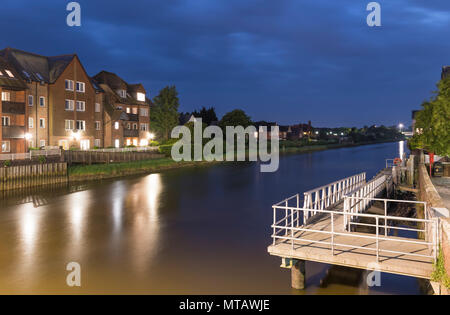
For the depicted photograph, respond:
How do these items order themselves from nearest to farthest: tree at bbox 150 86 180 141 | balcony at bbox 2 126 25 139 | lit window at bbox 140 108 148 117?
balcony at bbox 2 126 25 139 → lit window at bbox 140 108 148 117 → tree at bbox 150 86 180 141

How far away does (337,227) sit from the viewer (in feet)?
52.5

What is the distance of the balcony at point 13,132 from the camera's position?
4397cm

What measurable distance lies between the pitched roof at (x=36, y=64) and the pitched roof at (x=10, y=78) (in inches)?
98.9

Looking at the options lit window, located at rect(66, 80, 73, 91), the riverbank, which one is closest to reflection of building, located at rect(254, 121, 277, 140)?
the riverbank

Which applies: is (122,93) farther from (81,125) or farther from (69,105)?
(69,105)

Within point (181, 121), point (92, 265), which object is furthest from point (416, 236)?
point (181, 121)

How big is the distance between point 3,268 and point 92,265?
3.67 meters

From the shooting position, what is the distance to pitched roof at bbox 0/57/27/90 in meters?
44.1

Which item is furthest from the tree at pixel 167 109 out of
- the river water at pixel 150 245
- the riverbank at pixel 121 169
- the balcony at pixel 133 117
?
the river water at pixel 150 245

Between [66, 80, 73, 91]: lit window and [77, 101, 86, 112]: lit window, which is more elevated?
[66, 80, 73, 91]: lit window

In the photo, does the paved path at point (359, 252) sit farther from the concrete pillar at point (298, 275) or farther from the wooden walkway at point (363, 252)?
the concrete pillar at point (298, 275)

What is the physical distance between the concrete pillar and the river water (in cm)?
25

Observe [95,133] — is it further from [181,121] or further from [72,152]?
[181,121]

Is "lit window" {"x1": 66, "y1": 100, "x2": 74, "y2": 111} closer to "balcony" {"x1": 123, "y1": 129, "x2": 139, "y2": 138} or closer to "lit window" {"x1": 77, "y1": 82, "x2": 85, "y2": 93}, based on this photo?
"lit window" {"x1": 77, "y1": 82, "x2": 85, "y2": 93}
